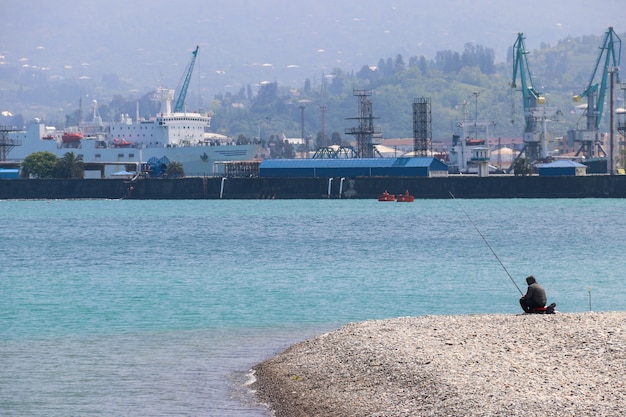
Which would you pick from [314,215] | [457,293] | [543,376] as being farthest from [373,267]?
[314,215]

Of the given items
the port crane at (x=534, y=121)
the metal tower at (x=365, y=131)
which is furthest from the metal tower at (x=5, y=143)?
the port crane at (x=534, y=121)

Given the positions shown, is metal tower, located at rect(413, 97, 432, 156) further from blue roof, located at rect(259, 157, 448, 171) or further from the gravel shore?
the gravel shore

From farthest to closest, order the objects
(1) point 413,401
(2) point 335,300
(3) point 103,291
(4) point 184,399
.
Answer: (3) point 103,291, (2) point 335,300, (4) point 184,399, (1) point 413,401

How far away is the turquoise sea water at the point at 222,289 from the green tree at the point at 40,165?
1886 inches

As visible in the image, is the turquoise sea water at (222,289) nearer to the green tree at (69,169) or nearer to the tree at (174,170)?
the green tree at (69,169)

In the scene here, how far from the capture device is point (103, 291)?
3531cm

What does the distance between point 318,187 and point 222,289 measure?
243 ft

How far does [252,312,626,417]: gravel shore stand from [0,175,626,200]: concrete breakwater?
267 ft

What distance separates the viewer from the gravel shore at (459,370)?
15.1 metres

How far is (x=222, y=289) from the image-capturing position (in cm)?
3522

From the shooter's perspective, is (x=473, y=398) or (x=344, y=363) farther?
(x=344, y=363)

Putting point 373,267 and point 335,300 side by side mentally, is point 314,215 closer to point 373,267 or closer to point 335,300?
point 373,267

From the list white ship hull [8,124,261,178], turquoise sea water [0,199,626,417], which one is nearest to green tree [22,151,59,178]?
white ship hull [8,124,261,178]

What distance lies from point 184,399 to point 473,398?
19.0ft
